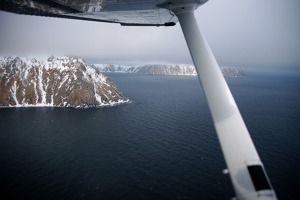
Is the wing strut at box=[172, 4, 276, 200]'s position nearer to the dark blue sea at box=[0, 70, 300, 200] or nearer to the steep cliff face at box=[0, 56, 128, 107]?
the dark blue sea at box=[0, 70, 300, 200]

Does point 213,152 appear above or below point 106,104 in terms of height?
below

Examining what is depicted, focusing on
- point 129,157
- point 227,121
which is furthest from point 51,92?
point 227,121

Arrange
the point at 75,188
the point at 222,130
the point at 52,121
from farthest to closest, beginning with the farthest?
the point at 52,121, the point at 75,188, the point at 222,130

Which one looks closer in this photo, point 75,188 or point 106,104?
point 75,188

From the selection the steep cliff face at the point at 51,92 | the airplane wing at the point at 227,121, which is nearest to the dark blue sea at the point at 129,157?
the airplane wing at the point at 227,121

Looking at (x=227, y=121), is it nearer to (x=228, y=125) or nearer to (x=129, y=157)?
(x=228, y=125)

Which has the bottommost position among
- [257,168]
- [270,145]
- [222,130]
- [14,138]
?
[270,145]

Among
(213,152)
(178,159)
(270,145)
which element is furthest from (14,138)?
(270,145)

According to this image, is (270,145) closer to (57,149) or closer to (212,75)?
(57,149)
